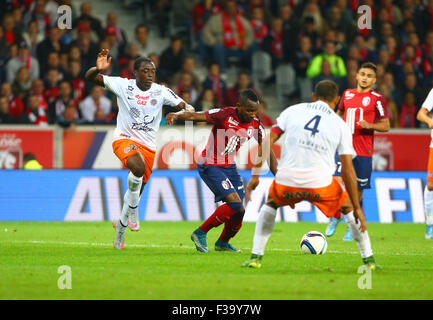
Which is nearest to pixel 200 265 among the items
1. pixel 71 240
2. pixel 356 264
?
pixel 356 264

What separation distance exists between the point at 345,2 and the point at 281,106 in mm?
3621

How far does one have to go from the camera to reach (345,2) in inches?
907

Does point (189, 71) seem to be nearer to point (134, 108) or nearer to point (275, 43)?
point (275, 43)

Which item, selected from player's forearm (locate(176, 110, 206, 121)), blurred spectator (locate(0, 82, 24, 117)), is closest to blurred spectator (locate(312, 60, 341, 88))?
blurred spectator (locate(0, 82, 24, 117))

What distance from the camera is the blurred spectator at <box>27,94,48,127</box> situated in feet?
60.6

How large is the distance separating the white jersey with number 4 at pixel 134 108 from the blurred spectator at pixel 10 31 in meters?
9.27

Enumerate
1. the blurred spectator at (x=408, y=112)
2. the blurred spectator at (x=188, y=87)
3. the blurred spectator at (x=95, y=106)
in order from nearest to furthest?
the blurred spectator at (x=95, y=106), the blurred spectator at (x=188, y=87), the blurred spectator at (x=408, y=112)

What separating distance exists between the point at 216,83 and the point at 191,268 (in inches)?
457

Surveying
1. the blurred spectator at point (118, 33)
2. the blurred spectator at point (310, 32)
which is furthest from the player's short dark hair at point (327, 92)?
the blurred spectator at point (310, 32)

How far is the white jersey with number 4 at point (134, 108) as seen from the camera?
11281 mm

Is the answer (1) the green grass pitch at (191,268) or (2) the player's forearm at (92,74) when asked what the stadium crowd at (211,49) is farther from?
(2) the player's forearm at (92,74)

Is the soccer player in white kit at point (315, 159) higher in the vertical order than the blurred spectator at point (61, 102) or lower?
lower

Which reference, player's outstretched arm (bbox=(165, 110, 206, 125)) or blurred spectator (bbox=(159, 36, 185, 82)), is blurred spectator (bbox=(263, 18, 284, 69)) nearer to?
blurred spectator (bbox=(159, 36, 185, 82))
